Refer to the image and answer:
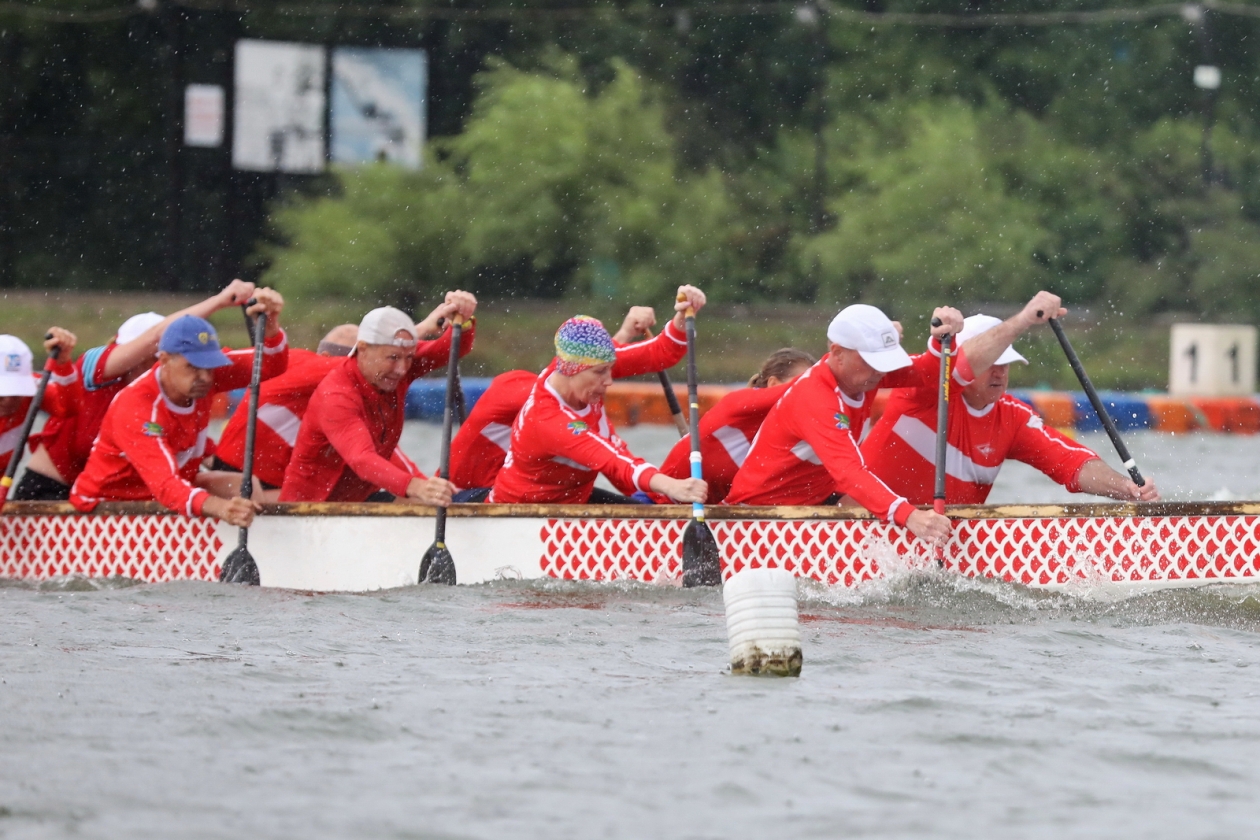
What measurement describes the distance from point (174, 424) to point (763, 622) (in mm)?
3870

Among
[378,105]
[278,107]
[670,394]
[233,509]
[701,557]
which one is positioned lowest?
[701,557]

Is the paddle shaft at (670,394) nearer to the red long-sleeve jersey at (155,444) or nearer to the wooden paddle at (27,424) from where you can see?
the red long-sleeve jersey at (155,444)

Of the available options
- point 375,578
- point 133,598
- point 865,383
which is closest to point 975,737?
point 865,383

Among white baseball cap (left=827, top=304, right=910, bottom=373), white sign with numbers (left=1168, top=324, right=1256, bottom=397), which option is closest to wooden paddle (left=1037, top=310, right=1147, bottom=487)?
white baseball cap (left=827, top=304, right=910, bottom=373)

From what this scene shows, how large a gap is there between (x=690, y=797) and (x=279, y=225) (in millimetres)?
27593

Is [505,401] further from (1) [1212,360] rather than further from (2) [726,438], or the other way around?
(1) [1212,360]

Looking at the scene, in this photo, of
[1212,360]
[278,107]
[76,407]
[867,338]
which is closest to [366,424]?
[76,407]

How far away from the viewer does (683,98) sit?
36.3 metres

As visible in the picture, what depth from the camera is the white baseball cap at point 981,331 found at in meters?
8.48

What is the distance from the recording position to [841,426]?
8.11 m

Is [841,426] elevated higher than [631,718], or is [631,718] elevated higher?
[841,426]

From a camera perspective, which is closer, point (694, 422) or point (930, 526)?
point (930, 526)

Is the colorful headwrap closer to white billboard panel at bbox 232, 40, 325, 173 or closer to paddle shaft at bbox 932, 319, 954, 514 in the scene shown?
paddle shaft at bbox 932, 319, 954, 514

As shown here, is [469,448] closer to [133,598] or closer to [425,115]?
[133,598]
